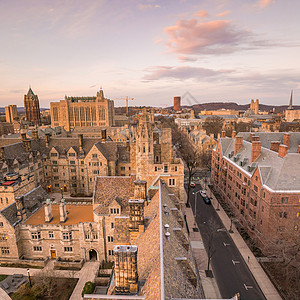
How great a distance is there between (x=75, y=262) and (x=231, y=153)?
47.6m

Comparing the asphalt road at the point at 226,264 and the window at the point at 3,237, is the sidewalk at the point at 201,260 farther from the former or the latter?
the window at the point at 3,237

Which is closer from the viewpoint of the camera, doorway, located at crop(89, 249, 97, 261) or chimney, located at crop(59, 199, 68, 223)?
chimney, located at crop(59, 199, 68, 223)

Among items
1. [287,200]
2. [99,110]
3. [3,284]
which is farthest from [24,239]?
[99,110]

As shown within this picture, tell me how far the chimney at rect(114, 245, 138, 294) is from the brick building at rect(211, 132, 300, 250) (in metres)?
30.3

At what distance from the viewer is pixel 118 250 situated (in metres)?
16.9

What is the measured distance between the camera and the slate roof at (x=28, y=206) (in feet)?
133

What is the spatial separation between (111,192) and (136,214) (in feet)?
51.5

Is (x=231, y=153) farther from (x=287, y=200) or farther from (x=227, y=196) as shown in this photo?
(x=287, y=200)

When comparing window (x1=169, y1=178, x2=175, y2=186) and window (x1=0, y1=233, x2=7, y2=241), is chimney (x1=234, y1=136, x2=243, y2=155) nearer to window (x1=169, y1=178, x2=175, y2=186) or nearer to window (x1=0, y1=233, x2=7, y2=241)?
window (x1=169, y1=178, x2=175, y2=186)

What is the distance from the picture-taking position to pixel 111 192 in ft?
139

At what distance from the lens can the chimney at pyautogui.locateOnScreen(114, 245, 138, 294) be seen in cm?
1678

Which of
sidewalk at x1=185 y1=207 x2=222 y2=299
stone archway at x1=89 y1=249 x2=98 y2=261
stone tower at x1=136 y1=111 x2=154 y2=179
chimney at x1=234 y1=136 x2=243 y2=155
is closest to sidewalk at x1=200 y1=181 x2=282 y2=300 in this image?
sidewalk at x1=185 y1=207 x2=222 y2=299

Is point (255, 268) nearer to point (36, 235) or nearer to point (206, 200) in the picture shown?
point (206, 200)

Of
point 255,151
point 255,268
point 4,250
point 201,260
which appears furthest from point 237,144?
point 4,250
